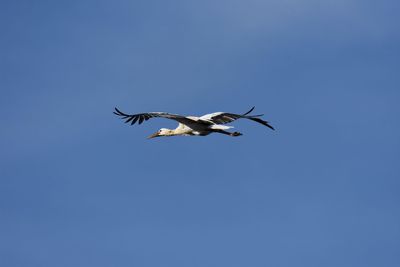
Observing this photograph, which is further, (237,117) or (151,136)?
(151,136)

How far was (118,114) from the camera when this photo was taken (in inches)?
1868

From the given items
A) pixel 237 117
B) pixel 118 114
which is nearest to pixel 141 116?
pixel 118 114

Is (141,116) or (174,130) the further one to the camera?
(174,130)

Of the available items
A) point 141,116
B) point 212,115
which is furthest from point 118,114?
point 212,115

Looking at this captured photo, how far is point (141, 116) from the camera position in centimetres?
4728

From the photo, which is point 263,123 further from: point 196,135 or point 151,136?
point 151,136

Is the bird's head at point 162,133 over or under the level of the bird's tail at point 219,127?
over

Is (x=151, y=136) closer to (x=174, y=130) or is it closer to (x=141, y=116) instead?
(x=174, y=130)

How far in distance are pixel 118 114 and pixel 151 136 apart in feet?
19.1

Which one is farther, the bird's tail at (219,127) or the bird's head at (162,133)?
the bird's head at (162,133)

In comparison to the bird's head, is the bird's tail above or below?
below

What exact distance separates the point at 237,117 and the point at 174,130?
13.3 feet

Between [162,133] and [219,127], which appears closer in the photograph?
[219,127]

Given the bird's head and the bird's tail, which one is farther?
the bird's head
